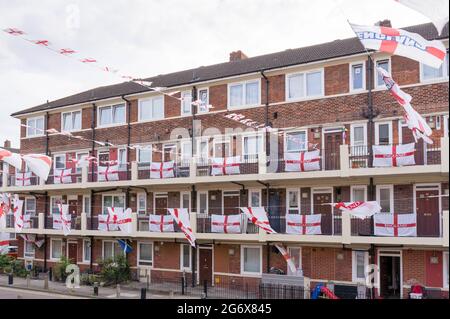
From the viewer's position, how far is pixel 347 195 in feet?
63.6

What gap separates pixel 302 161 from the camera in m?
19.0

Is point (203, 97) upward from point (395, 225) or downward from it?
upward

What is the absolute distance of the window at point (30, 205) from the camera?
29.5m

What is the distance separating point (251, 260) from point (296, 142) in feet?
17.7

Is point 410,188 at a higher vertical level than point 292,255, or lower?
higher

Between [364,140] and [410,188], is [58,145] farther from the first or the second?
[410,188]

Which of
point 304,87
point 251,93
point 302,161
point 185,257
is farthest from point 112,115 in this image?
point 302,161

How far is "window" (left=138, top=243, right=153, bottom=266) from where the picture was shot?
80.2 ft

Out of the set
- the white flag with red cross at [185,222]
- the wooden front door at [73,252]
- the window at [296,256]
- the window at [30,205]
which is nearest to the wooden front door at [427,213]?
the window at [296,256]

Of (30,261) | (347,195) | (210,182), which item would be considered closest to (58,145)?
(30,261)

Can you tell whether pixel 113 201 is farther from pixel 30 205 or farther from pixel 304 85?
pixel 304 85

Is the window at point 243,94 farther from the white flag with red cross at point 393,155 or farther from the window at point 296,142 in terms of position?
the white flag with red cross at point 393,155

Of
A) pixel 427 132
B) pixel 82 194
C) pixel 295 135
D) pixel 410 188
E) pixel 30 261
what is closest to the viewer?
pixel 427 132

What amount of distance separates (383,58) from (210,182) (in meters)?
8.50
